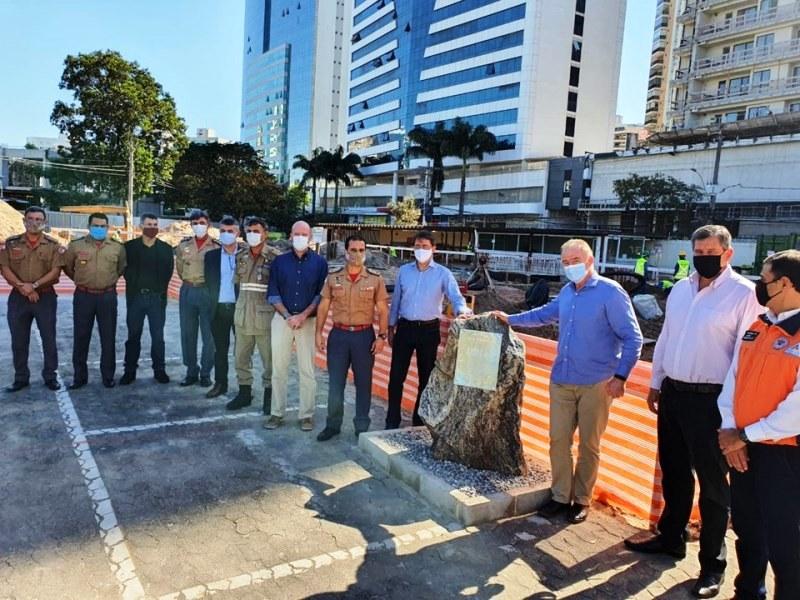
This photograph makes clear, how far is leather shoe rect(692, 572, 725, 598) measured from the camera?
301cm

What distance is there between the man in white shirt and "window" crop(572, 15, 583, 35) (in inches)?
2639

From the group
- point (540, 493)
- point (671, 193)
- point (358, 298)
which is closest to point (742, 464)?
point (540, 493)

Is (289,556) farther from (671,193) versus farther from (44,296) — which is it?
(671,193)

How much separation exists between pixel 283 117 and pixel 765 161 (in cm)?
9273

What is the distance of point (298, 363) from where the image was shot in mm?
5340

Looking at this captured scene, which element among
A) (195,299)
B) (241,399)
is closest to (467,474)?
(241,399)

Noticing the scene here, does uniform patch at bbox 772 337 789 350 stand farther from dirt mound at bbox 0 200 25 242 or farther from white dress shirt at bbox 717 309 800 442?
dirt mound at bbox 0 200 25 242

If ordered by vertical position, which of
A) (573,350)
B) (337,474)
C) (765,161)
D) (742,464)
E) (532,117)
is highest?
(532,117)

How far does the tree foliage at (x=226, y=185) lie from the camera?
51.6 meters

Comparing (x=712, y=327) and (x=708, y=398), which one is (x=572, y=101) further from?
(x=708, y=398)

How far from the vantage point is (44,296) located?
239 inches

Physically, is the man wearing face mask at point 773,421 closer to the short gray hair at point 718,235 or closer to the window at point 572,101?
the short gray hair at point 718,235

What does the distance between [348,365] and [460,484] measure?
5.41 ft

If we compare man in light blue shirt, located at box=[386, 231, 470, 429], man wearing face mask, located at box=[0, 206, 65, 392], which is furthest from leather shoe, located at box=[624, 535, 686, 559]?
man wearing face mask, located at box=[0, 206, 65, 392]
